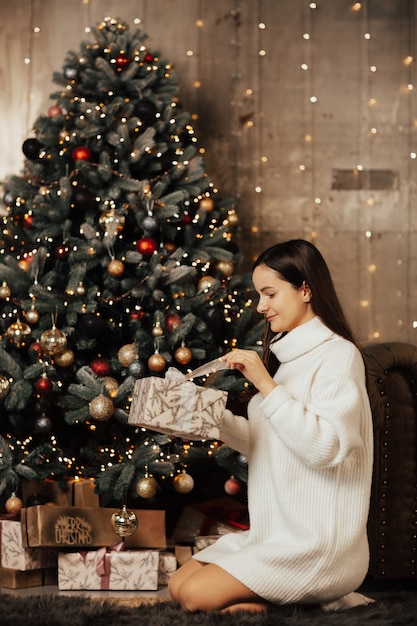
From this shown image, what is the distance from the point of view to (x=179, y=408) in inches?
89.9

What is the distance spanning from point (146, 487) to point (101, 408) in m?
0.33

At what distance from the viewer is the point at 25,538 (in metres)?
3.00

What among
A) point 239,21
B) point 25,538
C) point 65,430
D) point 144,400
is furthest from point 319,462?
point 239,21

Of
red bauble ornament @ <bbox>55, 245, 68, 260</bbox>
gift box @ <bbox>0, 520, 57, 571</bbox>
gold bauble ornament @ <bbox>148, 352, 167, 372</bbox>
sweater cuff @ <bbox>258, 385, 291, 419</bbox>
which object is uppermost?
red bauble ornament @ <bbox>55, 245, 68, 260</bbox>

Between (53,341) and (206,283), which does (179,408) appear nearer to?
(53,341)

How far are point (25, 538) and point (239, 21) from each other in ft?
8.85

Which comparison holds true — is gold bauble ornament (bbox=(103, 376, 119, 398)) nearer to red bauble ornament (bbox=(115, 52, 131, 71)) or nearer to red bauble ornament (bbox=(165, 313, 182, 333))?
red bauble ornament (bbox=(165, 313, 182, 333))

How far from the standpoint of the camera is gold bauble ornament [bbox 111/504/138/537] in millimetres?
3010

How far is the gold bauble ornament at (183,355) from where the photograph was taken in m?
3.20

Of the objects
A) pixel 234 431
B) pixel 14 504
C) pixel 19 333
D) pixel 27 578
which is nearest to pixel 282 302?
pixel 234 431

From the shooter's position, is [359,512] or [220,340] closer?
[359,512]

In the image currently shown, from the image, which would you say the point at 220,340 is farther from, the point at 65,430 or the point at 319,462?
the point at 319,462

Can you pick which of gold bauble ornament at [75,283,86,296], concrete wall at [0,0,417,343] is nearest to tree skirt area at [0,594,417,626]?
gold bauble ornament at [75,283,86,296]

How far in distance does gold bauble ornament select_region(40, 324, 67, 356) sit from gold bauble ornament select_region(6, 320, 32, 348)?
11 cm
